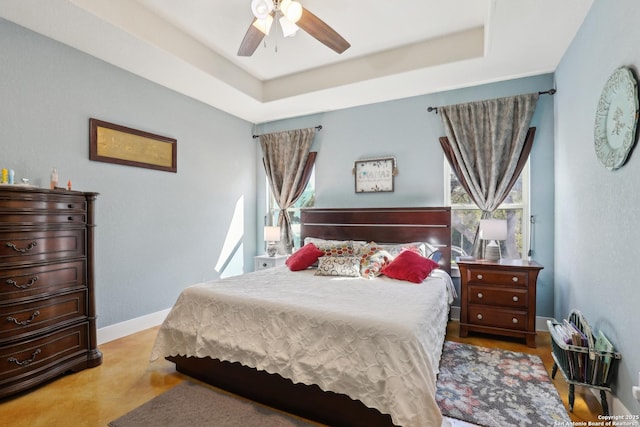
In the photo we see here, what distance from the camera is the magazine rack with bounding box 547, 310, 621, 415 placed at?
1892 millimetres

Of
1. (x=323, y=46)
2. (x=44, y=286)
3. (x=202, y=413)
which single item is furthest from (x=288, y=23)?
(x=202, y=413)

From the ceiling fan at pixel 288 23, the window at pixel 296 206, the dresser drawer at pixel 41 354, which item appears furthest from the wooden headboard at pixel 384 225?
the dresser drawer at pixel 41 354

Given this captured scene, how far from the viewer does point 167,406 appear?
205cm

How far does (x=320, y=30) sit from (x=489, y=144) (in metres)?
2.30

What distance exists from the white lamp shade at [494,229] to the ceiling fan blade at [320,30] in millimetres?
2261

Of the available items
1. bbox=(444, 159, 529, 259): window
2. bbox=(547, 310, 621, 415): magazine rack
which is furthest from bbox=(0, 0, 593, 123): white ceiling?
bbox=(547, 310, 621, 415): magazine rack

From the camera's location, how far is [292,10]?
2166 millimetres

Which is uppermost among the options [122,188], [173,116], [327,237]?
[173,116]

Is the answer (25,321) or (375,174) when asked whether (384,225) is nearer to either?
(375,174)

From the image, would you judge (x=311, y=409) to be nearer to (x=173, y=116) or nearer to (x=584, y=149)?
(x=584, y=149)

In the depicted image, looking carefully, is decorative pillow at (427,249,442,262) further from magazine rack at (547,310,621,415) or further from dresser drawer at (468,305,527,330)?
magazine rack at (547,310,621,415)

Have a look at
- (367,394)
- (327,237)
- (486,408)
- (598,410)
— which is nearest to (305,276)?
(327,237)

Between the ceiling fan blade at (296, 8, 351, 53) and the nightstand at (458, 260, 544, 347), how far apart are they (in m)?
2.40

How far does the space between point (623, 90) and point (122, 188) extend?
414cm
